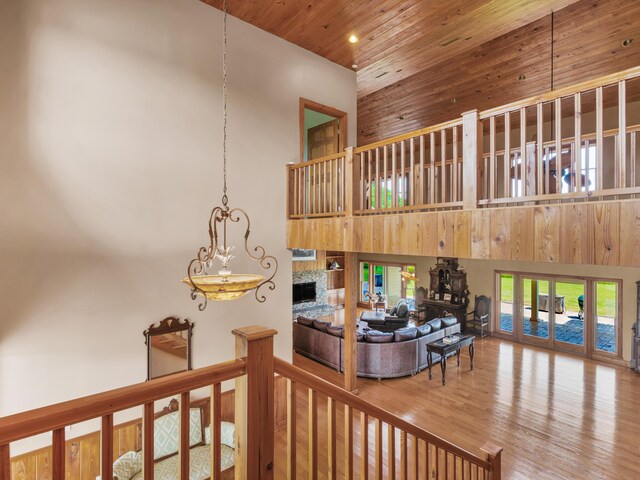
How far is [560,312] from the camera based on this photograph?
25.6ft

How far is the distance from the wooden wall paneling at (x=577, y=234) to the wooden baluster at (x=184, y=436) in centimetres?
242

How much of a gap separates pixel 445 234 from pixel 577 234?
38.5 inches

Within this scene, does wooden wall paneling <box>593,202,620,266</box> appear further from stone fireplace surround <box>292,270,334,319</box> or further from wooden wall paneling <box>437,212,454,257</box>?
stone fireplace surround <box>292,270,334,319</box>

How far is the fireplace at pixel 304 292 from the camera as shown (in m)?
9.86

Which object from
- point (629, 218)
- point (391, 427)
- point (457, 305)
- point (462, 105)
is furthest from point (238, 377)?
point (457, 305)

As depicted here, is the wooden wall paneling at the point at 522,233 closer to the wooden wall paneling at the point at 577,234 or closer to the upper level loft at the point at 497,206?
the upper level loft at the point at 497,206

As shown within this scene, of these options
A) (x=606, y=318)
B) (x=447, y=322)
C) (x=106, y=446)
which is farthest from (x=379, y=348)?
(x=106, y=446)

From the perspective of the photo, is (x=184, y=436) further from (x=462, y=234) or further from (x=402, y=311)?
(x=402, y=311)

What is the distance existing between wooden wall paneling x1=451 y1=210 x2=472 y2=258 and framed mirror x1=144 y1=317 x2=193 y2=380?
10.1ft

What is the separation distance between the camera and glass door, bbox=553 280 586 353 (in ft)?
24.4

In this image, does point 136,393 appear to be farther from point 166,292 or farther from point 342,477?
point 342,477

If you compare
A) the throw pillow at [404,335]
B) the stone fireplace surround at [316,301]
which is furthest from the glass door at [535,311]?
the stone fireplace surround at [316,301]

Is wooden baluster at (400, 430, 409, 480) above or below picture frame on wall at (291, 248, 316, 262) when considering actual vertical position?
below

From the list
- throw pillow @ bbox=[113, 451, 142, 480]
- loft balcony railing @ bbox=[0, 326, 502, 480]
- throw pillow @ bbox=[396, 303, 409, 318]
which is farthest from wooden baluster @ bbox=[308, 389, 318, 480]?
throw pillow @ bbox=[396, 303, 409, 318]
